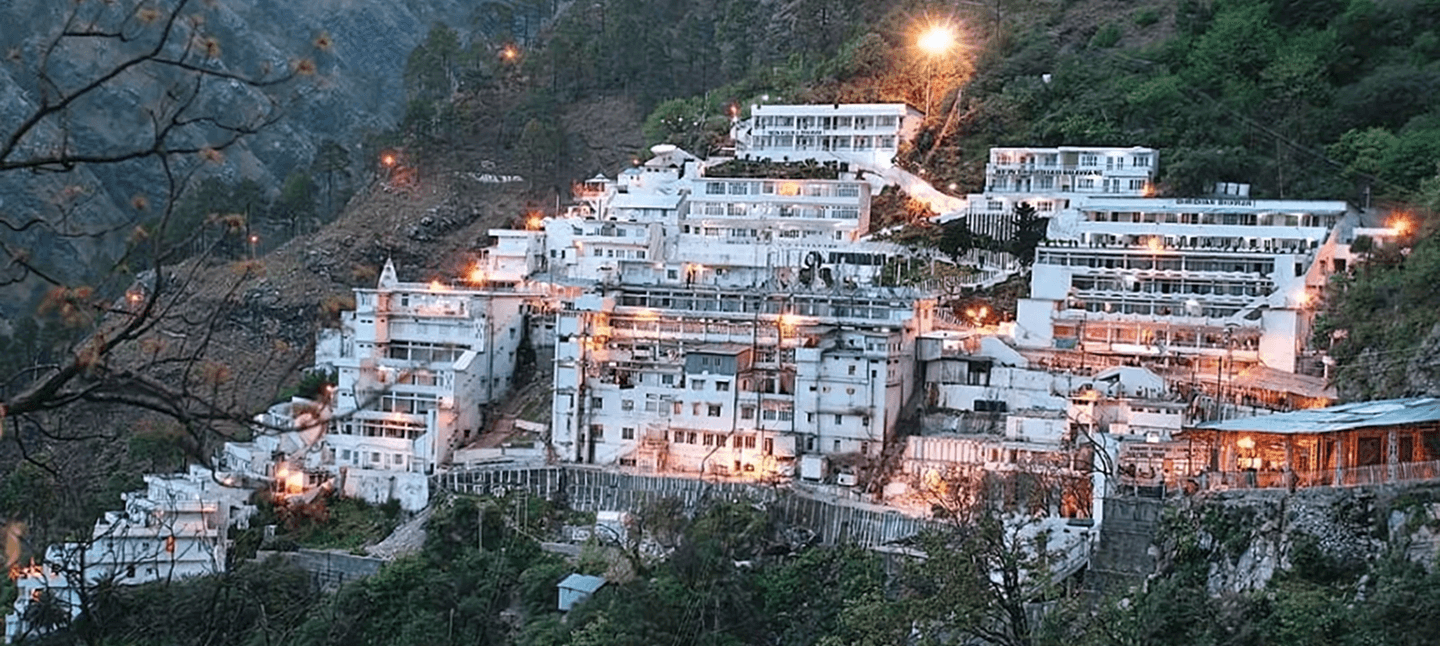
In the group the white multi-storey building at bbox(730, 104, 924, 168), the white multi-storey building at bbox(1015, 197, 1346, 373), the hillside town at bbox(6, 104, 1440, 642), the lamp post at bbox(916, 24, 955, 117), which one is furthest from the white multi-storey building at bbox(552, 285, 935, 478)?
the lamp post at bbox(916, 24, 955, 117)

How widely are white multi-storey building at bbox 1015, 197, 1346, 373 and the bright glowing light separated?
1087 centimetres

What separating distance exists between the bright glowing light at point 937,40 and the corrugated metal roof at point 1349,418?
69.4 feet

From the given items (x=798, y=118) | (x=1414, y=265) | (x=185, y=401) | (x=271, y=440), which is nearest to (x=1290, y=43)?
(x=798, y=118)

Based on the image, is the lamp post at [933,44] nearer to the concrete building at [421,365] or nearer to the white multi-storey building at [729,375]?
the white multi-storey building at [729,375]

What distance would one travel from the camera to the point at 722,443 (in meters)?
24.8

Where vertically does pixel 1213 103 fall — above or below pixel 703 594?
above

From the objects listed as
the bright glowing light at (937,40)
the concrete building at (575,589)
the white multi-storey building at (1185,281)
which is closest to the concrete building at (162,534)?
the concrete building at (575,589)

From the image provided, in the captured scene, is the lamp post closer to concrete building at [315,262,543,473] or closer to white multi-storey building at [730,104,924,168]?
white multi-storey building at [730,104,924,168]

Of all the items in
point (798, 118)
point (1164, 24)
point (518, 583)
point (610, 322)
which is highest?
point (1164, 24)

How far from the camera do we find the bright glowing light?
3716 centimetres

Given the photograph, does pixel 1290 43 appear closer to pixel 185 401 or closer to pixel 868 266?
pixel 868 266

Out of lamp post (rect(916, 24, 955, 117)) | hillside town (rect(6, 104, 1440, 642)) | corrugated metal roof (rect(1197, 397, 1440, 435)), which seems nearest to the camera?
corrugated metal roof (rect(1197, 397, 1440, 435))

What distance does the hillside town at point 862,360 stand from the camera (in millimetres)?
22594

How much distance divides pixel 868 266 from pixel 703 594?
36.5ft
